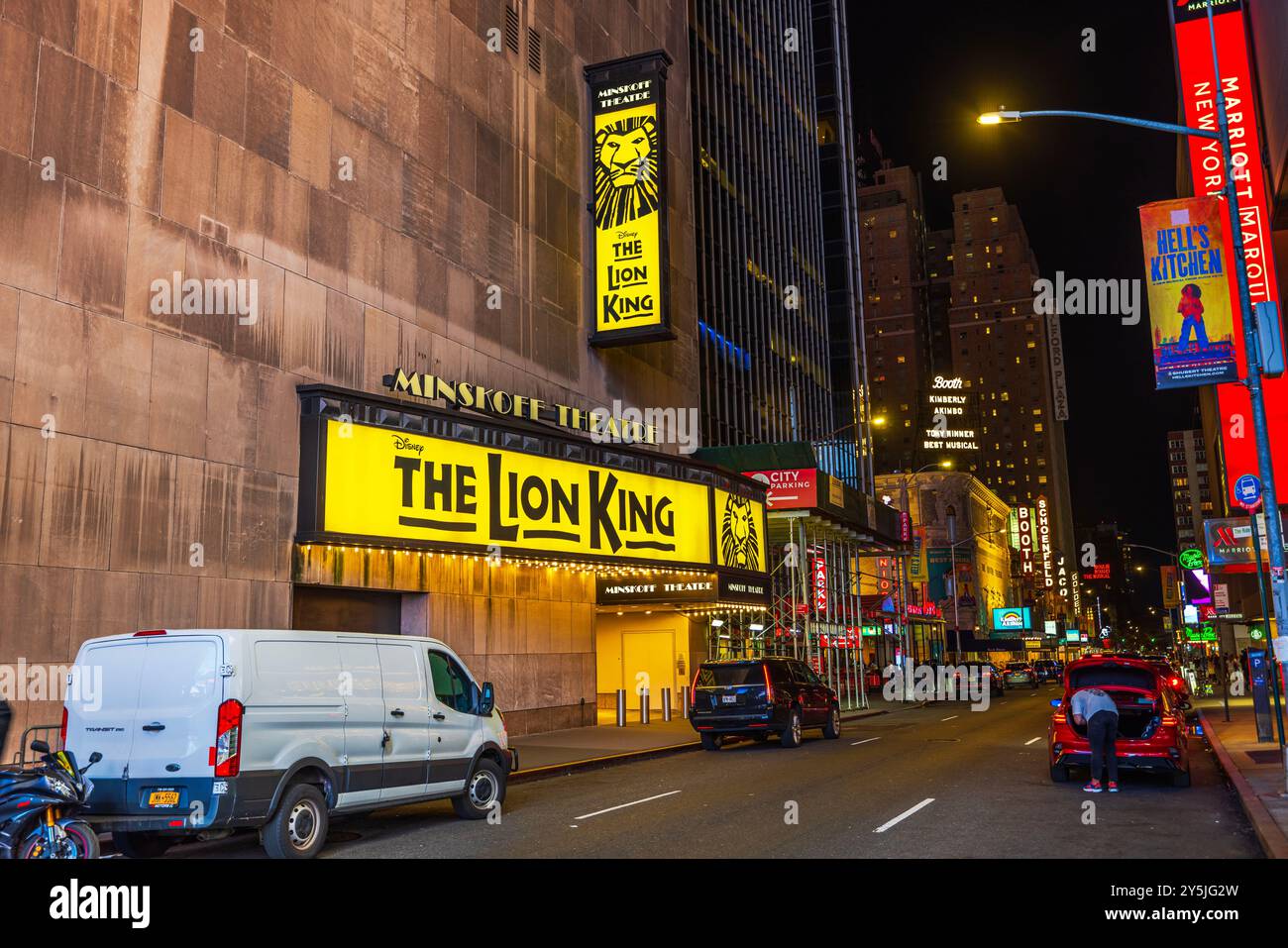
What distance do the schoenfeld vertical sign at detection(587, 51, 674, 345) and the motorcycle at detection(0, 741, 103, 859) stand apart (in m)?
19.7

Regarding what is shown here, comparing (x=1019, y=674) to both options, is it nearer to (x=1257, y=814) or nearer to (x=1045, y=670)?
(x=1045, y=670)

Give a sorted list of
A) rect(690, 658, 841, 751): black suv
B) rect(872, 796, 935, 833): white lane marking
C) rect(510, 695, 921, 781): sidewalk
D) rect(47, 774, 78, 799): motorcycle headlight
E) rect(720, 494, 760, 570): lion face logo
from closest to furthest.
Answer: rect(47, 774, 78, 799): motorcycle headlight
rect(872, 796, 935, 833): white lane marking
rect(510, 695, 921, 781): sidewalk
rect(690, 658, 841, 751): black suv
rect(720, 494, 760, 570): lion face logo

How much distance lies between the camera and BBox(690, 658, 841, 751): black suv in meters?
22.0

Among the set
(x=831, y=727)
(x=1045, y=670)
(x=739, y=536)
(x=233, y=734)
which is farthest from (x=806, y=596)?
(x=1045, y=670)

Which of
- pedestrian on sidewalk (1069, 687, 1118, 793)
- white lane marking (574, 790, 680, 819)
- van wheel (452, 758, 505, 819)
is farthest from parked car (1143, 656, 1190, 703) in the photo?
van wheel (452, 758, 505, 819)

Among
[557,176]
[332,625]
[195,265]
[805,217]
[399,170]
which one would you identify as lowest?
[332,625]

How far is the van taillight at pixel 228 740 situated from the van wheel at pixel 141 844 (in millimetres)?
1499

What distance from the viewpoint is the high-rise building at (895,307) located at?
550 feet

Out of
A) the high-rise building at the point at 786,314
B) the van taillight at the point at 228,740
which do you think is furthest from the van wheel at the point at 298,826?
the high-rise building at the point at 786,314

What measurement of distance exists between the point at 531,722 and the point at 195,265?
41.9ft

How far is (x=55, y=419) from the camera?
1423 centimetres

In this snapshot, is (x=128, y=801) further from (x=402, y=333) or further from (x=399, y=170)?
(x=399, y=170)

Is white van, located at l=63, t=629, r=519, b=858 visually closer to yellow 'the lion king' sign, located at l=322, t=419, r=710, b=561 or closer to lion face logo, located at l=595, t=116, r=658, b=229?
yellow 'the lion king' sign, located at l=322, t=419, r=710, b=561
